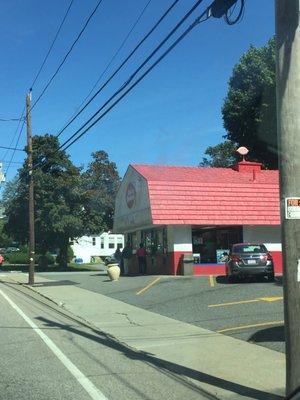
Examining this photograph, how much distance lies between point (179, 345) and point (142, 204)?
62.3 ft

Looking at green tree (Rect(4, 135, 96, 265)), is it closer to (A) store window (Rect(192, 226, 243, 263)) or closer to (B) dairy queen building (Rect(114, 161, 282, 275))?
(B) dairy queen building (Rect(114, 161, 282, 275))

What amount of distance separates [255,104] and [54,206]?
654 inches

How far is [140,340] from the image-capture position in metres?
11.3

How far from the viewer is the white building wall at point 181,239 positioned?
28188 millimetres

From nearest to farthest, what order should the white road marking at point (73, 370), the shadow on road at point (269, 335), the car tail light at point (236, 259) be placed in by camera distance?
the white road marking at point (73, 370)
the shadow on road at point (269, 335)
the car tail light at point (236, 259)

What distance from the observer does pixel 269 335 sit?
35.3 ft

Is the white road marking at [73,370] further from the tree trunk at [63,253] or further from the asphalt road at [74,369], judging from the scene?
the tree trunk at [63,253]

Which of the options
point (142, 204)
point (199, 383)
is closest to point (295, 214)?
point (199, 383)

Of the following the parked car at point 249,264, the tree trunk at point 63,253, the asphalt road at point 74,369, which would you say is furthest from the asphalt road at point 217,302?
the tree trunk at point 63,253

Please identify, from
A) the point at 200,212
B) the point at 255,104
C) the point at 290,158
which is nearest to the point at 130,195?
the point at 200,212

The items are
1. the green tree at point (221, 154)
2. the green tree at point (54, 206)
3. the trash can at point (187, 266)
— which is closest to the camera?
the trash can at point (187, 266)

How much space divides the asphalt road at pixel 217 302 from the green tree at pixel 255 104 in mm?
20661

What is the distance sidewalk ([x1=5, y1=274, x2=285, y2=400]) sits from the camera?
750cm

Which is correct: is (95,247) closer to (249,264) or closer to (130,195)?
(130,195)
